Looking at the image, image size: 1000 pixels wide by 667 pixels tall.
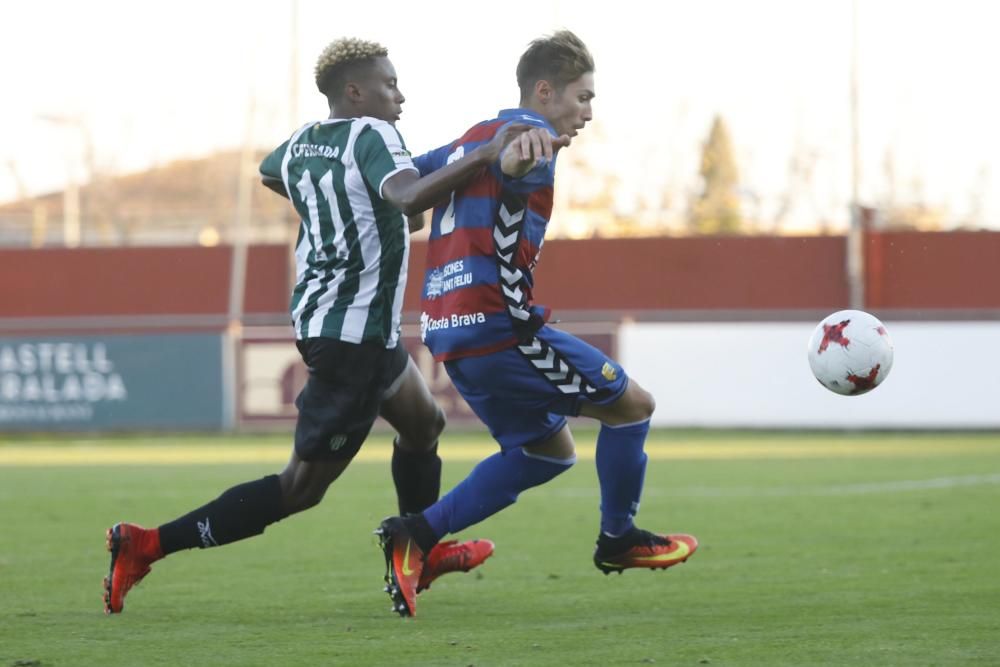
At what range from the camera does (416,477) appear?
628cm

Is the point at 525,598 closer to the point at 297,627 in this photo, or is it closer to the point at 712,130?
the point at 297,627

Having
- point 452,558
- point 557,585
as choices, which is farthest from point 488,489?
point 557,585

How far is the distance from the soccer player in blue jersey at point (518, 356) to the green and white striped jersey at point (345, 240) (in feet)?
0.54

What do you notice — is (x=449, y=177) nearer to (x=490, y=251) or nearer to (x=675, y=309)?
(x=490, y=251)

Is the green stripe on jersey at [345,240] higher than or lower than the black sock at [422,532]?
higher

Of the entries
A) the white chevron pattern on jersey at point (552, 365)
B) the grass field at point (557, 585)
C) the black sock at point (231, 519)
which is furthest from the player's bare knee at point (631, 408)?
the black sock at point (231, 519)

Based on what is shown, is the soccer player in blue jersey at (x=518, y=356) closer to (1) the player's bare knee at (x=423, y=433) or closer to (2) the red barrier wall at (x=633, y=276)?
(1) the player's bare knee at (x=423, y=433)

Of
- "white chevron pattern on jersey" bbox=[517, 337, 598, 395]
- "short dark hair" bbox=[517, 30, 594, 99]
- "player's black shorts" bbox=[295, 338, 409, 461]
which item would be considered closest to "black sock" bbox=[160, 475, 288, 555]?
"player's black shorts" bbox=[295, 338, 409, 461]

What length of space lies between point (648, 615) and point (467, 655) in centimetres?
103

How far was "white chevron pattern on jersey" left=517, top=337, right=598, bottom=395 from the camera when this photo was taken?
5.51 metres

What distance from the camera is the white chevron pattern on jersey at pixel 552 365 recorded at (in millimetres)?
5512

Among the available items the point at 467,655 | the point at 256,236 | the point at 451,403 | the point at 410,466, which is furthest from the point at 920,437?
the point at 256,236

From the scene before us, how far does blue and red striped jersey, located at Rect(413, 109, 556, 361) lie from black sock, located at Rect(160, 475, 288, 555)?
870 mm

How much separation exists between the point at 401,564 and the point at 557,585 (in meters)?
1.00
